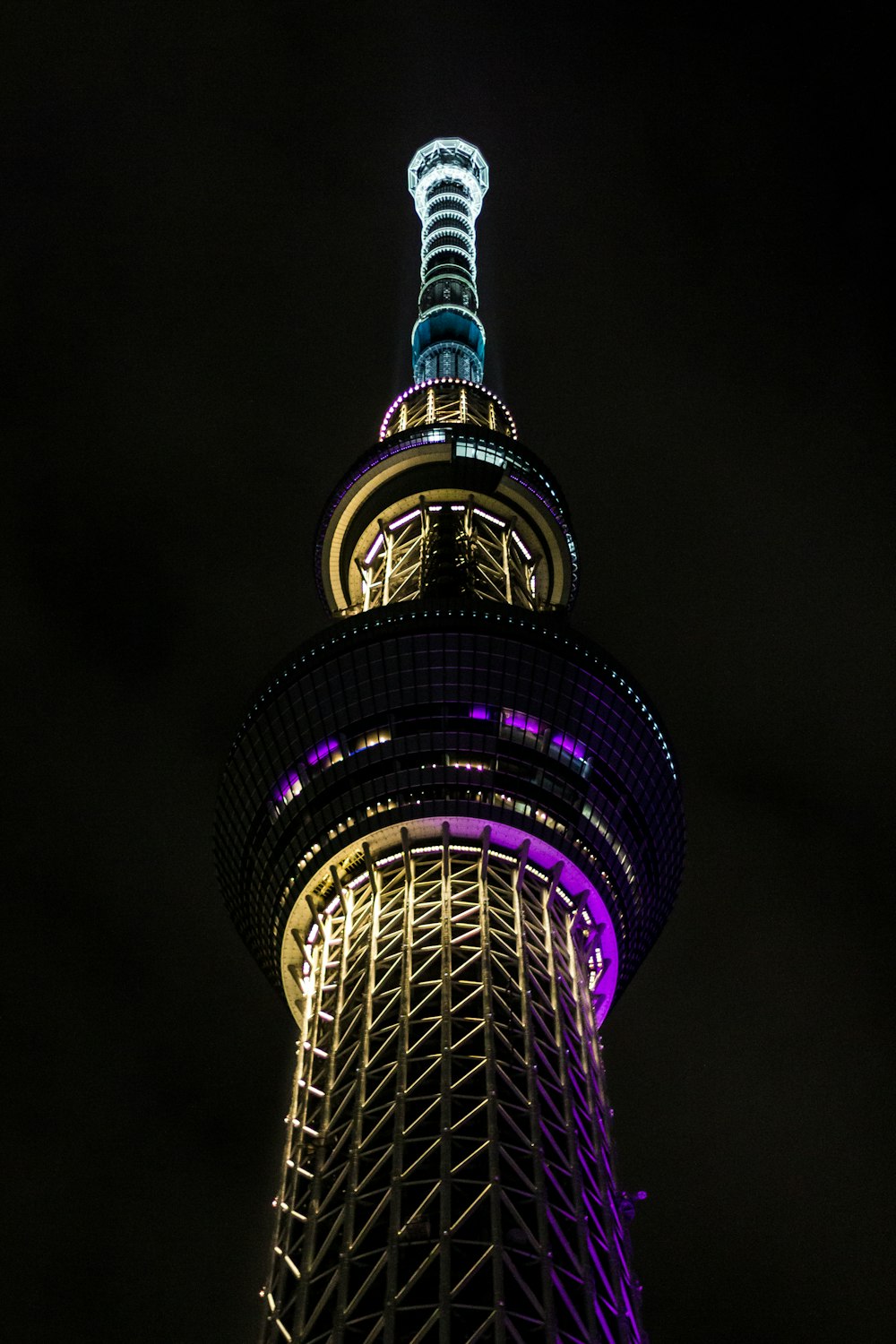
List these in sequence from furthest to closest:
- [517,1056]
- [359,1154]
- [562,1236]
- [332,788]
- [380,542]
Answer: [380,542]
[332,788]
[517,1056]
[359,1154]
[562,1236]

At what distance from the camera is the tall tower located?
156 ft

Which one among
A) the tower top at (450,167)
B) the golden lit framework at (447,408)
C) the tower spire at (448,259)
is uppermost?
the tower top at (450,167)

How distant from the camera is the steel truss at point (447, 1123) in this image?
46.0m

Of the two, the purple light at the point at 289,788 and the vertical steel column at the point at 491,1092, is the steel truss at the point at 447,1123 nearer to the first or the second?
the vertical steel column at the point at 491,1092

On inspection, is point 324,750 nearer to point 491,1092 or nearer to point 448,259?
point 491,1092

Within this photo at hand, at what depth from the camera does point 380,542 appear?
83812 millimetres

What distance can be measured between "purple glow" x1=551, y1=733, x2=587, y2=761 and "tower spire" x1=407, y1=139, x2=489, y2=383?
38842 mm

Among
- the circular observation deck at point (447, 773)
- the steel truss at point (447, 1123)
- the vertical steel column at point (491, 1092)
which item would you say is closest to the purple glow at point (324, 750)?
the circular observation deck at point (447, 773)

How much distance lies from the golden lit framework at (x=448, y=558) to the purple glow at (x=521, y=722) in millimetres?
10268

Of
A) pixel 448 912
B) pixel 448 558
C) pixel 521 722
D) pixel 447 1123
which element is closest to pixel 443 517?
pixel 448 558

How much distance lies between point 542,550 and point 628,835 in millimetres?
24025

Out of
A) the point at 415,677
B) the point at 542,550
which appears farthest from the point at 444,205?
the point at 415,677

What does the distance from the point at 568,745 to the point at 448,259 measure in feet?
183

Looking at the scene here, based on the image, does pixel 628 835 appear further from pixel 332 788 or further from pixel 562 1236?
pixel 562 1236
